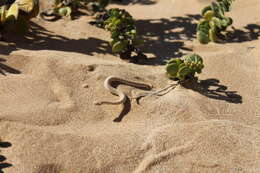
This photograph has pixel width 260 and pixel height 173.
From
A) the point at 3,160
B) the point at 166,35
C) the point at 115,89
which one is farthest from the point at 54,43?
the point at 3,160

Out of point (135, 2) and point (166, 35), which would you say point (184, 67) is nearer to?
point (166, 35)

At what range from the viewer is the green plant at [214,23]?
15.8ft

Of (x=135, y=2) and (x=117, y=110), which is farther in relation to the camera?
(x=135, y=2)

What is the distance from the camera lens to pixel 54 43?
4.55 meters

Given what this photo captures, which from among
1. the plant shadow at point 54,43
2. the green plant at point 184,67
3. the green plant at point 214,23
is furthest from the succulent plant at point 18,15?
the green plant at point 214,23

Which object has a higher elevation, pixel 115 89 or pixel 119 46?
pixel 119 46

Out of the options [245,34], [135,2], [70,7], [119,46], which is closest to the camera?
[119,46]

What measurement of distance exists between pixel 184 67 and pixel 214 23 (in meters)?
1.24

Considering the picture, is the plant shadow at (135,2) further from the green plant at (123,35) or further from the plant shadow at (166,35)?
the green plant at (123,35)

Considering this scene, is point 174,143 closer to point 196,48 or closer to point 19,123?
point 19,123

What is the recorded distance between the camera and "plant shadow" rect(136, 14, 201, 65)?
4.70 metres

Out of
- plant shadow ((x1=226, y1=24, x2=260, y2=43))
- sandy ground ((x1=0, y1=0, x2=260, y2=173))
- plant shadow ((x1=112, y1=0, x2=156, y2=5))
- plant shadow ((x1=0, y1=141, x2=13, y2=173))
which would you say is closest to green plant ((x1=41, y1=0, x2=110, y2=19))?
sandy ground ((x1=0, y1=0, x2=260, y2=173))

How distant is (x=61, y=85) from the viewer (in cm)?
370

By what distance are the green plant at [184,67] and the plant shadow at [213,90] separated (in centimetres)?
9
